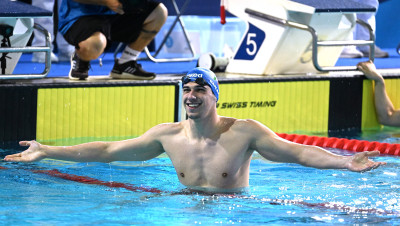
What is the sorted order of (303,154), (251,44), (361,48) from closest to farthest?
(303,154)
(251,44)
(361,48)

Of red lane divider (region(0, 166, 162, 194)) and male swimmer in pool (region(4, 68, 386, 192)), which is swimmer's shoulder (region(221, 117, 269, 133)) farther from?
red lane divider (region(0, 166, 162, 194))

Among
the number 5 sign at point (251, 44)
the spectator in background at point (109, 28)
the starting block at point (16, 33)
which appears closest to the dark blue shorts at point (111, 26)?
the spectator in background at point (109, 28)

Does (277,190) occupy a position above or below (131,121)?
above

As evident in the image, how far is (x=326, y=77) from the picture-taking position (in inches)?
310

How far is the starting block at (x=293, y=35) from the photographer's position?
7719 mm

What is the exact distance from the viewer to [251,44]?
8.12 meters

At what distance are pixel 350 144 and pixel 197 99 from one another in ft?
8.61

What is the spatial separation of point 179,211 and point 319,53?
13.9 ft

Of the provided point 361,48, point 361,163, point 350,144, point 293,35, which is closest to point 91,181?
point 361,163

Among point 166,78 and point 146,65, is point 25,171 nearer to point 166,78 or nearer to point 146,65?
point 166,78

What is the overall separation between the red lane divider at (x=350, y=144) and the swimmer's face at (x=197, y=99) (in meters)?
2.39

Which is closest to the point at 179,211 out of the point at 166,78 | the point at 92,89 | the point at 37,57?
the point at 92,89

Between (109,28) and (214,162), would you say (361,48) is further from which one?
(214,162)

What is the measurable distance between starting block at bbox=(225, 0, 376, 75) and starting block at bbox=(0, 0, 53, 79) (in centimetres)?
221
